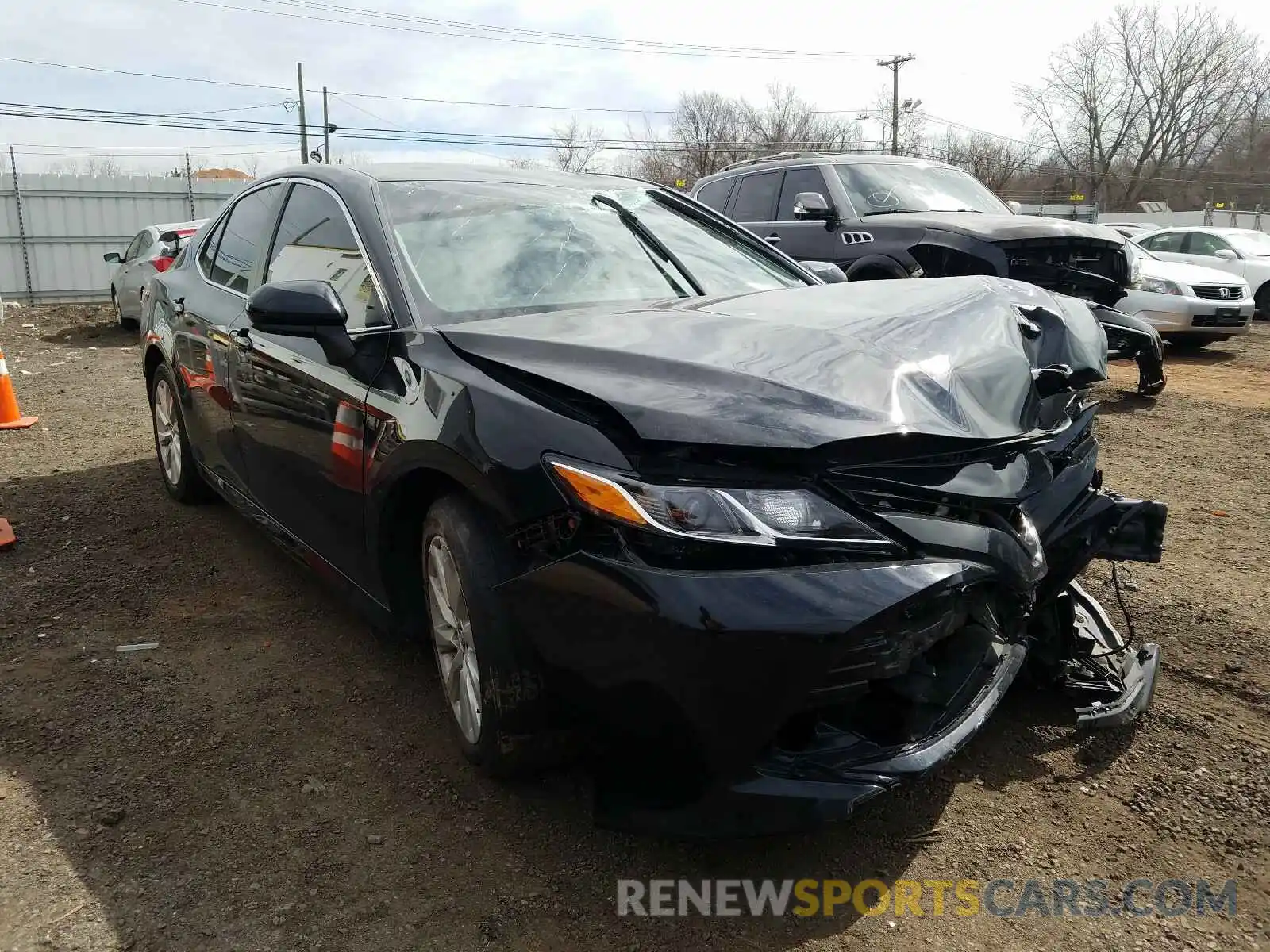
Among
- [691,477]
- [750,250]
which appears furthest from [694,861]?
[750,250]

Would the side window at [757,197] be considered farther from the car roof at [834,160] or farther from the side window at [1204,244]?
the side window at [1204,244]

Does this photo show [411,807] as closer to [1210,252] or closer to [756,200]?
[756,200]

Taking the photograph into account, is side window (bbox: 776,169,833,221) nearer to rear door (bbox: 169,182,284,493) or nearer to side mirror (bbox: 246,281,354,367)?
rear door (bbox: 169,182,284,493)

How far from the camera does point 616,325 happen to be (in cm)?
264

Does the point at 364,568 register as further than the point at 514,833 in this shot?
Yes

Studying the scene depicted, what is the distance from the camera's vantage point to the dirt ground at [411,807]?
2115 millimetres

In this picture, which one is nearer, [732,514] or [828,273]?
[732,514]

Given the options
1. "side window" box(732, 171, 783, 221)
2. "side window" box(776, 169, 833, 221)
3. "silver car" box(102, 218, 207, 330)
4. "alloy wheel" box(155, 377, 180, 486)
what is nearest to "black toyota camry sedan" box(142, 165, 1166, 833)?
"alloy wheel" box(155, 377, 180, 486)

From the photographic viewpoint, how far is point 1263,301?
15.5m

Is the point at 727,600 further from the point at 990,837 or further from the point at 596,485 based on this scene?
the point at 990,837

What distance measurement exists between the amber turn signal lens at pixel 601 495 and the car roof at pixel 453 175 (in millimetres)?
1746

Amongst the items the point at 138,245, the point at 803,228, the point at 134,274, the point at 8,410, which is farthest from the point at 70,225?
the point at 803,228

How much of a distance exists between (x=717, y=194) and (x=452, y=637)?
8.33m

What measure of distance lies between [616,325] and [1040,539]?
1205mm
